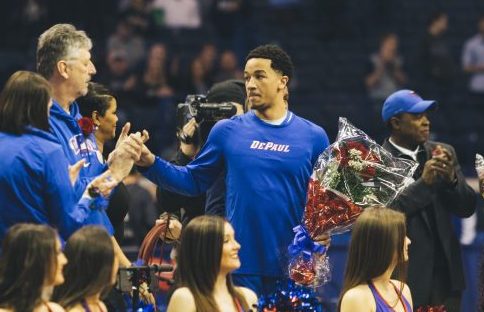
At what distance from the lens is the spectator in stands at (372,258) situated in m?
6.79

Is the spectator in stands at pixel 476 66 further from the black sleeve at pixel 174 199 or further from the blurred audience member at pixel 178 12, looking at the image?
the black sleeve at pixel 174 199

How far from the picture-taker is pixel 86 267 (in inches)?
240

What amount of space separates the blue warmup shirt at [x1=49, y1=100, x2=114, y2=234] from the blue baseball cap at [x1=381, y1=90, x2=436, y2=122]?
253cm

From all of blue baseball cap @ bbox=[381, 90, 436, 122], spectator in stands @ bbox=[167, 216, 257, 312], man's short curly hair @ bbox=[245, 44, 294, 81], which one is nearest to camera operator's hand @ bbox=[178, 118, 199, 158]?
man's short curly hair @ bbox=[245, 44, 294, 81]

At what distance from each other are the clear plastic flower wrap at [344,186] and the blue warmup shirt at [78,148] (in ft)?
3.65

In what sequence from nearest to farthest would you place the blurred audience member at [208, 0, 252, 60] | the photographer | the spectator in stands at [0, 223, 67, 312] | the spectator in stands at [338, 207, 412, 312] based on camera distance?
the spectator in stands at [0, 223, 67, 312], the spectator in stands at [338, 207, 412, 312], the photographer, the blurred audience member at [208, 0, 252, 60]

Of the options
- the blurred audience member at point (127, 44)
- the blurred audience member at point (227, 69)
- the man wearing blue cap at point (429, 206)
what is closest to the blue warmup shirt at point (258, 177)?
the man wearing blue cap at point (429, 206)

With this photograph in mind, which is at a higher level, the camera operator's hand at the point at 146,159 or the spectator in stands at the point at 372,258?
the camera operator's hand at the point at 146,159

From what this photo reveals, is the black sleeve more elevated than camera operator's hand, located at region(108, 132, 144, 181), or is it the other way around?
camera operator's hand, located at region(108, 132, 144, 181)

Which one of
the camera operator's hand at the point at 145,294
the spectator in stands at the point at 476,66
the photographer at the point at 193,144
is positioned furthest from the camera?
the spectator in stands at the point at 476,66

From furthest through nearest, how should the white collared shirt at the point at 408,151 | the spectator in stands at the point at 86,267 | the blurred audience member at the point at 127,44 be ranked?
the blurred audience member at the point at 127,44, the white collared shirt at the point at 408,151, the spectator in stands at the point at 86,267

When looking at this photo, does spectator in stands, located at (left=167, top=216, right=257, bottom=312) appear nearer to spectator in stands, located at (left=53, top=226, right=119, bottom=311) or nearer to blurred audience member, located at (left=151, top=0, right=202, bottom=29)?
spectator in stands, located at (left=53, top=226, right=119, bottom=311)

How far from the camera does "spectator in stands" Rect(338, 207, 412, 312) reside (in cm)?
679

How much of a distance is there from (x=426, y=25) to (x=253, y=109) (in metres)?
9.82
